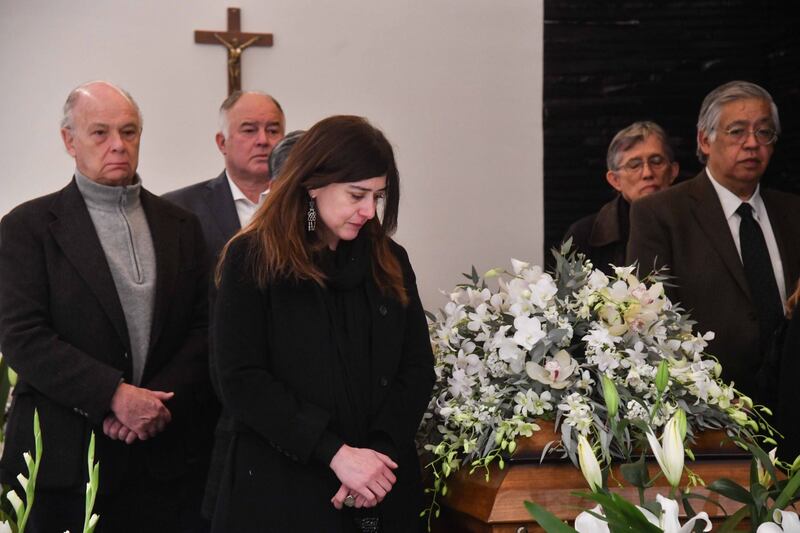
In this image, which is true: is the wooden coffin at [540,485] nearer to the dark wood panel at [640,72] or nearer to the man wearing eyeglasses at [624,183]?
the man wearing eyeglasses at [624,183]

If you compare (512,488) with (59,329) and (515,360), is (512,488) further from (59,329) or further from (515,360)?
(59,329)

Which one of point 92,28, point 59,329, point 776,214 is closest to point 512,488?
point 59,329

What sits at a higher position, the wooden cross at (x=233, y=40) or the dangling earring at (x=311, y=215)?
the wooden cross at (x=233, y=40)

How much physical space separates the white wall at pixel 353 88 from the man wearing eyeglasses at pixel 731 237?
5.50 feet

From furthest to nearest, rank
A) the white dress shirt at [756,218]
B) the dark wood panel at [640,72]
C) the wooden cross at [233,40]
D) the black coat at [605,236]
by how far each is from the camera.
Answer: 1. the dark wood panel at [640,72]
2. the wooden cross at [233,40]
3. the black coat at [605,236]
4. the white dress shirt at [756,218]

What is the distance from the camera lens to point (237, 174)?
13.5ft

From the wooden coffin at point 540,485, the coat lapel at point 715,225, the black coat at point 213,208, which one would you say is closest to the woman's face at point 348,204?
the wooden coffin at point 540,485

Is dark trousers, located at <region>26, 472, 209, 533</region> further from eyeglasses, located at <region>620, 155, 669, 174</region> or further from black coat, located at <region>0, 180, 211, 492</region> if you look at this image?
eyeglasses, located at <region>620, 155, 669, 174</region>

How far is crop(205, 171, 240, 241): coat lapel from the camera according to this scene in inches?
152

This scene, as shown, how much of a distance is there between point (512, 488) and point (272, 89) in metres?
3.10

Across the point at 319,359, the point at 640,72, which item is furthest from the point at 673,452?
the point at 640,72

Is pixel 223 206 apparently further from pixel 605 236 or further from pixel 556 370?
pixel 556 370

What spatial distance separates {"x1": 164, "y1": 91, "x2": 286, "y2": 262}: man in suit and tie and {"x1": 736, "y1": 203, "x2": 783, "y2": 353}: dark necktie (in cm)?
157

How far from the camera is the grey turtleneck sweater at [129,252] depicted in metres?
3.15
